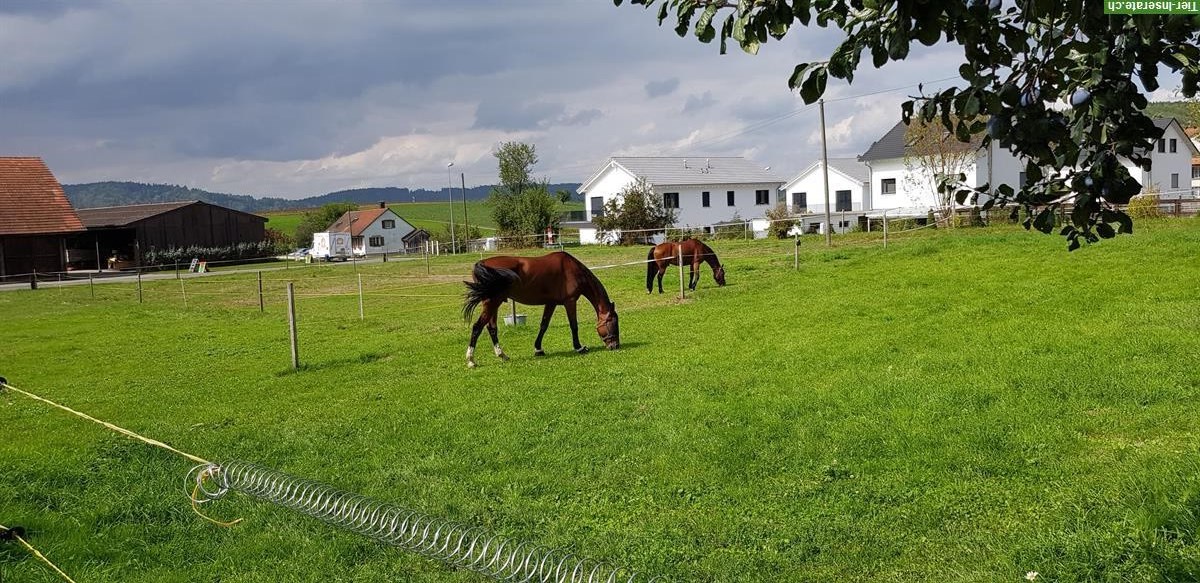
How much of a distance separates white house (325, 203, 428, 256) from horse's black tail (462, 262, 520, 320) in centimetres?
7688

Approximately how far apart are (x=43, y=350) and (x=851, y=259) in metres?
19.0

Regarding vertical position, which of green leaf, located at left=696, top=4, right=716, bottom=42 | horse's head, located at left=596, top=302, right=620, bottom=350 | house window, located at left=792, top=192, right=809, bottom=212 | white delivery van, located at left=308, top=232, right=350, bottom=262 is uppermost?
house window, located at left=792, top=192, right=809, bottom=212

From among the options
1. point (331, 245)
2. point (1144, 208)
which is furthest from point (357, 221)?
point (1144, 208)

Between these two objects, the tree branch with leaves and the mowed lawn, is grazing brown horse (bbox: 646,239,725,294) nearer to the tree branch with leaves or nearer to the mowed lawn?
Result: the mowed lawn

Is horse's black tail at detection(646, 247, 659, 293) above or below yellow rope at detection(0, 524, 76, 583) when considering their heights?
above

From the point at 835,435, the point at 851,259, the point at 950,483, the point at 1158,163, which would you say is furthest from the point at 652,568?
the point at 1158,163

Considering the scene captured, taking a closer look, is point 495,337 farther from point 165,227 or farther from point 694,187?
point 165,227

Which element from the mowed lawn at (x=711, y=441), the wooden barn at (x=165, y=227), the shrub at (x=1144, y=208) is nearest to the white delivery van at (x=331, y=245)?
the wooden barn at (x=165, y=227)

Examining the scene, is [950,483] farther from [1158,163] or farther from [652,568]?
[1158,163]

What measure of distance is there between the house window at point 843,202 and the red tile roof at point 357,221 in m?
50.0

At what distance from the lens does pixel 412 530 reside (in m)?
6.21

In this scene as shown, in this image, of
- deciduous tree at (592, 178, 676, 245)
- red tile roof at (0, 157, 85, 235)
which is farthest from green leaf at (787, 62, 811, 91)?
red tile roof at (0, 157, 85, 235)

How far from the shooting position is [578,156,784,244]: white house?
60.1 m

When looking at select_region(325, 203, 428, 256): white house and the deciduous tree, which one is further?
select_region(325, 203, 428, 256): white house
